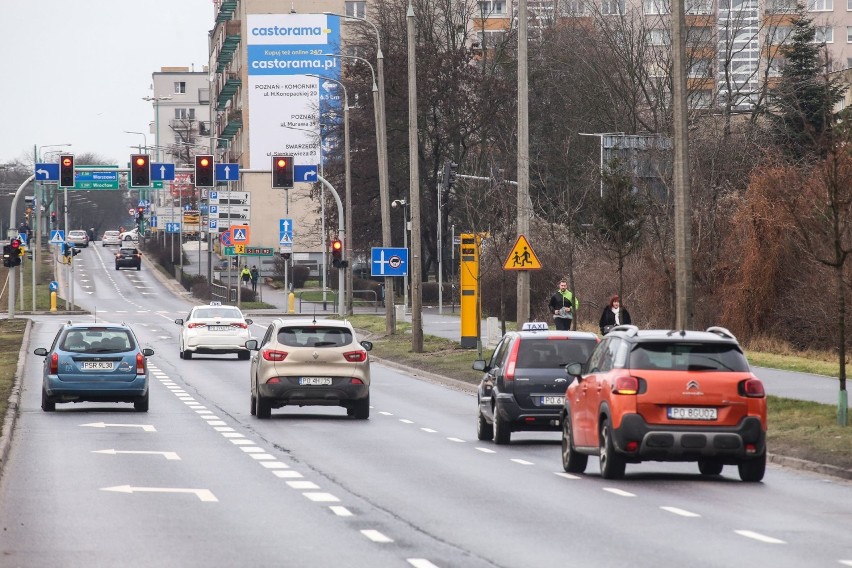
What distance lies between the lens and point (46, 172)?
61.6m

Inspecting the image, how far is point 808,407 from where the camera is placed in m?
25.3

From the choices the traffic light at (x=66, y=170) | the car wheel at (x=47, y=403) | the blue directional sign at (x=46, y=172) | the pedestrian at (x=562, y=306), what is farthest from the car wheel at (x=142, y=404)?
the blue directional sign at (x=46, y=172)

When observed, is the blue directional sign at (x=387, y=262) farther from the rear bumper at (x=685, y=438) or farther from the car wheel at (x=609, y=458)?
the rear bumper at (x=685, y=438)

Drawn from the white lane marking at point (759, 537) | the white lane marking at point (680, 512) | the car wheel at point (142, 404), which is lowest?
the car wheel at point (142, 404)

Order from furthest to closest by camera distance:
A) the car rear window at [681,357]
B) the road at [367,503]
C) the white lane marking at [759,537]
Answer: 1. the car rear window at [681,357]
2. the white lane marking at [759,537]
3. the road at [367,503]

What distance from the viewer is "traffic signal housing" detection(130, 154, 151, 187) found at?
56.8m

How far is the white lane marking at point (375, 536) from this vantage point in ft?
42.0

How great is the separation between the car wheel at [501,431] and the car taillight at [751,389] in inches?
240

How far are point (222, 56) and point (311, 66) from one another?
23.1 metres

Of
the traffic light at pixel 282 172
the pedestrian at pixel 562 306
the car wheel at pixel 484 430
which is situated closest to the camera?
the car wheel at pixel 484 430

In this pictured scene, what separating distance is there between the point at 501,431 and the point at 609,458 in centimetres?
554

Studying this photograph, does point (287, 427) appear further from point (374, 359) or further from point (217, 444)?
point (374, 359)

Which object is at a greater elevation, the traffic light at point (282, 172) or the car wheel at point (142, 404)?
the traffic light at point (282, 172)

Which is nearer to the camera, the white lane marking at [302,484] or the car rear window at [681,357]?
the white lane marking at [302,484]
